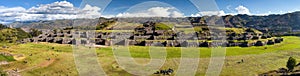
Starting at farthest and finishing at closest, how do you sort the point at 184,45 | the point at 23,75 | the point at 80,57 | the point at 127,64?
the point at 184,45
the point at 80,57
the point at 127,64
the point at 23,75

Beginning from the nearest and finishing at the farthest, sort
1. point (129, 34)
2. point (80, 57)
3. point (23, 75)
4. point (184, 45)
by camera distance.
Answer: point (23, 75)
point (80, 57)
point (184, 45)
point (129, 34)

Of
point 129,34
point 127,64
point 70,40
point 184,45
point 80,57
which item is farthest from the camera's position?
point 129,34

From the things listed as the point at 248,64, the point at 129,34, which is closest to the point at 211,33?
the point at 129,34

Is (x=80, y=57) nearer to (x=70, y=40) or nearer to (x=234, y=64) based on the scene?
(x=234, y=64)

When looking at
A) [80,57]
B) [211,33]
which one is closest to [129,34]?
[211,33]

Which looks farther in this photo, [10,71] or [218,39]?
[218,39]

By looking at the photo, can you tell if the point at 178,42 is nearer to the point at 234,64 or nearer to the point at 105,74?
the point at 234,64

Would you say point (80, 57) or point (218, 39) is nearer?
point (80, 57)

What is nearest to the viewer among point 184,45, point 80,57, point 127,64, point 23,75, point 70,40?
point 23,75
